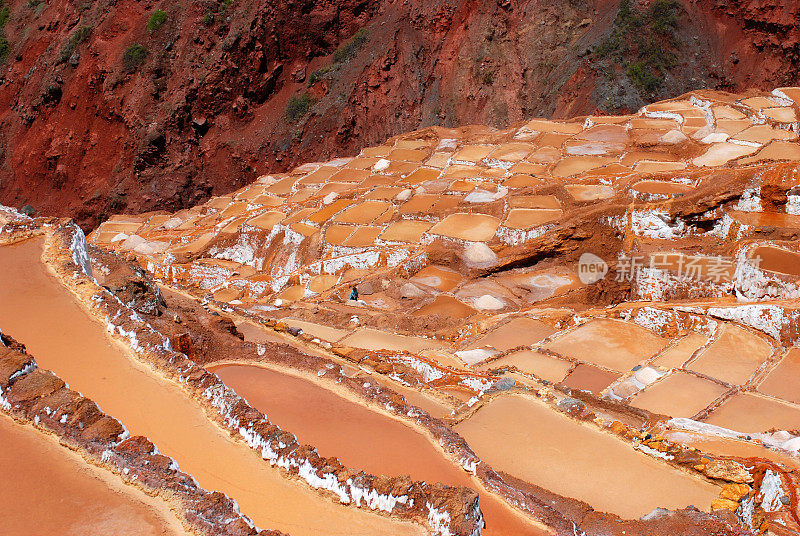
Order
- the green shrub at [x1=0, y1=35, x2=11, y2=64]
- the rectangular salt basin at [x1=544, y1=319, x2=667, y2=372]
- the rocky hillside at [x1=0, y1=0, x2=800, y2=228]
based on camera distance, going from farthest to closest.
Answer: the green shrub at [x1=0, y1=35, x2=11, y2=64] → the rocky hillside at [x1=0, y1=0, x2=800, y2=228] → the rectangular salt basin at [x1=544, y1=319, x2=667, y2=372]

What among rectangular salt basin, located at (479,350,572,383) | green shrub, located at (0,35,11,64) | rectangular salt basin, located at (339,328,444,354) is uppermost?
green shrub, located at (0,35,11,64)

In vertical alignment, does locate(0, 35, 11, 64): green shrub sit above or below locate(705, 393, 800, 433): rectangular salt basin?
above

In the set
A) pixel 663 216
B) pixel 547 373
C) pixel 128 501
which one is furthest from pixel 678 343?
pixel 128 501

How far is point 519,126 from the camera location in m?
19.3

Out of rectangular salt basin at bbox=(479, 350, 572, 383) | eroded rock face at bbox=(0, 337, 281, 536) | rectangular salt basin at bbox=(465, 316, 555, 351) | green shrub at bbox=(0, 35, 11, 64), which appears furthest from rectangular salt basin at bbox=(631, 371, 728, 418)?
green shrub at bbox=(0, 35, 11, 64)

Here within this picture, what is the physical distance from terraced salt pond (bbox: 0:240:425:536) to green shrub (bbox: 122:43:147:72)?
2407 cm

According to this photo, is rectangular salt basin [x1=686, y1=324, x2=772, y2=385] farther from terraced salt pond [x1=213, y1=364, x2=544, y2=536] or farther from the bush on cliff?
the bush on cliff

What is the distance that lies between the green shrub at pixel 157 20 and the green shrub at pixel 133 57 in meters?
1.12

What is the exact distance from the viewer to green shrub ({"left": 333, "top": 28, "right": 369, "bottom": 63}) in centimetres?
2769

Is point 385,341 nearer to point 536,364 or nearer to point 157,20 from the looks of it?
point 536,364

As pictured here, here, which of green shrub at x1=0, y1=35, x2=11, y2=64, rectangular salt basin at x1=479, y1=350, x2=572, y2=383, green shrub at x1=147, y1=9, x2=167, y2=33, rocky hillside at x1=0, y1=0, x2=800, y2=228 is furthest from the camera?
green shrub at x1=0, y1=35, x2=11, y2=64

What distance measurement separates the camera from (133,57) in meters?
28.1

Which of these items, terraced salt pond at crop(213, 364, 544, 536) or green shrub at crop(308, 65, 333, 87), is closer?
terraced salt pond at crop(213, 364, 544, 536)

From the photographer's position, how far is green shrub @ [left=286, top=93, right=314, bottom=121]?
88.7 feet
